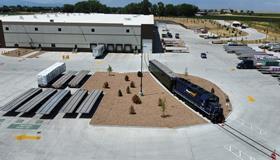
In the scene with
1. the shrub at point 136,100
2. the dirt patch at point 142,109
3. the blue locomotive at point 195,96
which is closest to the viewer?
the dirt patch at point 142,109

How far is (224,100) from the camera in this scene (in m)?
41.6

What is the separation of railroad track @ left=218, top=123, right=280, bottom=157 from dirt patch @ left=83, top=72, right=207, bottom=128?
2.91m

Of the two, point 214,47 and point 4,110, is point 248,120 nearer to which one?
point 4,110

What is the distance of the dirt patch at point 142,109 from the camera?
111 feet

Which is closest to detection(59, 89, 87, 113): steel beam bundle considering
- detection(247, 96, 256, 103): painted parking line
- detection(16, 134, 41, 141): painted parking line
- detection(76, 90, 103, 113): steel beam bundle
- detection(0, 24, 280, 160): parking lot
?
detection(76, 90, 103, 113): steel beam bundle

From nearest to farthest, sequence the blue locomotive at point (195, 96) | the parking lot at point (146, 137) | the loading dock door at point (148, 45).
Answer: the parking lot at point (146, 137), the blue locomotive at point (195, 96), the loading dock door at point (148, 45)

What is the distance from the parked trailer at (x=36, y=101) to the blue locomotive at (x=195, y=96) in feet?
56.7

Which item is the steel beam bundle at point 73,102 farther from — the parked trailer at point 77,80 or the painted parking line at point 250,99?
the painted parking line at point 250,99

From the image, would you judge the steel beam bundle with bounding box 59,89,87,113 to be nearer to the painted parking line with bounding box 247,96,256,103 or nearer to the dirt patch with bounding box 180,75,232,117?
the dirt patch with bounding box 180,75,232,117

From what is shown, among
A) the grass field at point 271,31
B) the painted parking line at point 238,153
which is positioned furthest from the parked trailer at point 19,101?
the grass field at point 271,31

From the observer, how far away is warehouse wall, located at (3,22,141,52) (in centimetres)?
7519

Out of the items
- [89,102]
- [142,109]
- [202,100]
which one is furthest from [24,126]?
→ [202,100]

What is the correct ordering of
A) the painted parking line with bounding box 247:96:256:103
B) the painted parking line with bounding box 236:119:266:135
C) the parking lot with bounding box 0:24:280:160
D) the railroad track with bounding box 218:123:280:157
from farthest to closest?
1. the painted parking line with bounding box 247:96:256:103
2. the painted parking line with bounding box 236:119:266:135
3. the railroad track with bounding box 218:123:280:157
4. the parking lot with bounding box 0:24:280:160

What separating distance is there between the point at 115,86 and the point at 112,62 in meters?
18.8
